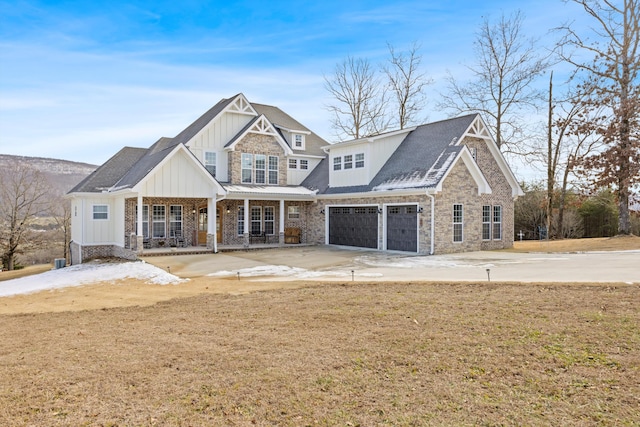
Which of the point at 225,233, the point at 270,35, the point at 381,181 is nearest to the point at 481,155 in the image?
the point at 381,181

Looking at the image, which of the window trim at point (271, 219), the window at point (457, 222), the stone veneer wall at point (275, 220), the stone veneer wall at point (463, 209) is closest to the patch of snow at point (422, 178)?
the stone veneer wall at point (463, 209)

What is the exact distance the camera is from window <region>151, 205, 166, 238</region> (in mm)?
21577

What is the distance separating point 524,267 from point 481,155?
9.19 metres

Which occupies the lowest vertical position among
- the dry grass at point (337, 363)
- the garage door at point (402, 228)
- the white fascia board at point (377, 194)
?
the dry grass at point (337, 363)

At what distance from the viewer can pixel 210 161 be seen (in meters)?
23.9

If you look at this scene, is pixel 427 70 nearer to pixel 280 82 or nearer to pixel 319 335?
pixel 280 82

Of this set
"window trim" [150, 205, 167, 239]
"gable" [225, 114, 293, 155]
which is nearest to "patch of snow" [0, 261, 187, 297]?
"window trim" [150, 205, 167, 239]

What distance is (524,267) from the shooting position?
549 inches

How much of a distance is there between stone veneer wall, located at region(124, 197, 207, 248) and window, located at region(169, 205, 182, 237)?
6.0 inches

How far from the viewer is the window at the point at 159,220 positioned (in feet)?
70.8

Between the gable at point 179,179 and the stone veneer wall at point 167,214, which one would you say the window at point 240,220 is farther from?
the gable at point 179,179

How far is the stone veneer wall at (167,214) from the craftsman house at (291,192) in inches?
2.0

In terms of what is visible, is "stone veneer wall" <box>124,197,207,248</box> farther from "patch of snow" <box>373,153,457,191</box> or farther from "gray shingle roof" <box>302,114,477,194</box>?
"patch of snow" <box>373,153,457,191</box>

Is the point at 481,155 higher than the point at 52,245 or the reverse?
higher
